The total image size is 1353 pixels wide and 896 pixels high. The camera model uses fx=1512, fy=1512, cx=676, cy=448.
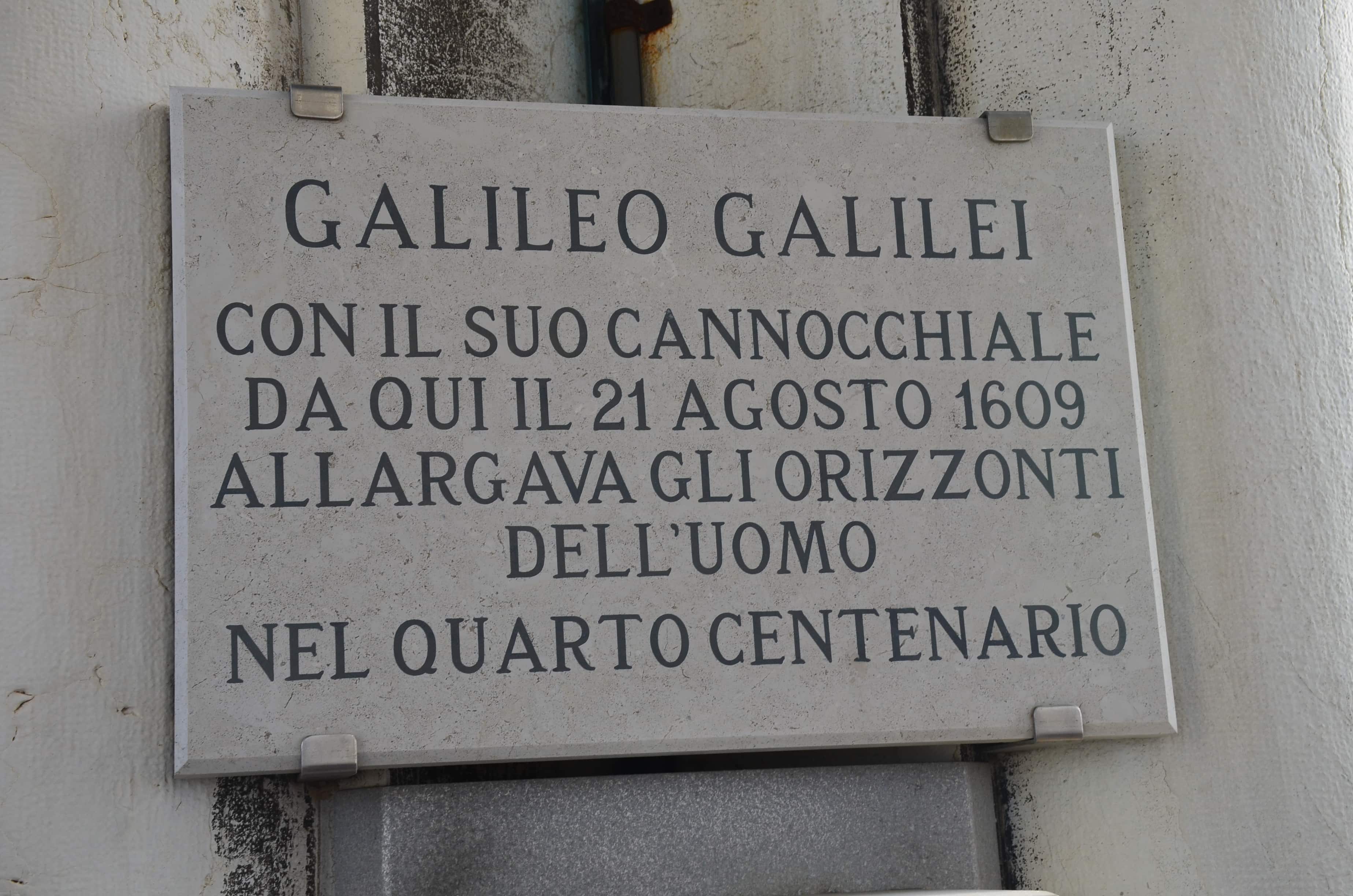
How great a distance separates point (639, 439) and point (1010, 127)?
95cm

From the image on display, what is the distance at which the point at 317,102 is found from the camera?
8.63 ft

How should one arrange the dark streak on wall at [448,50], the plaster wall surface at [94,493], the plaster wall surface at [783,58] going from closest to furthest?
the plaster wall surface at [94,493] → the dark streak on wall at [448,50] → the plaster wall surface at [783,58]

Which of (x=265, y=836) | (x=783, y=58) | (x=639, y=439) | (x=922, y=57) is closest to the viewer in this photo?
(x=265, y=836)

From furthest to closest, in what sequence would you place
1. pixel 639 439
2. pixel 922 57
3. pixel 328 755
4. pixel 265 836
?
pixel 922 57
pixel 639 439
pixel 265 836
pixel 328 755

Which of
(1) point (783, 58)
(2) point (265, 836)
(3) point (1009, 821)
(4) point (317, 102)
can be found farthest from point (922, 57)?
(2) point (265, 836)

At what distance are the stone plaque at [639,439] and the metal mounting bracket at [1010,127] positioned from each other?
0.17ft

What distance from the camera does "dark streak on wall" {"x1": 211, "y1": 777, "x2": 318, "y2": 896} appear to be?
8.05 feet

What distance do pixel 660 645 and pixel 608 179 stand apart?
84 centimetres

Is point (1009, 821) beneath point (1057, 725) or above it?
beneath

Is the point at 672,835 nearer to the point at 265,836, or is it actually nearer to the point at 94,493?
the point at 265,836

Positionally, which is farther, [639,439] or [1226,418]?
[1226,418]

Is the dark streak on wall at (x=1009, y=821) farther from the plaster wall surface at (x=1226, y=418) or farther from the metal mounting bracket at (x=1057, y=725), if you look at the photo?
the metal mounting bracket at (x=1057, y=725)

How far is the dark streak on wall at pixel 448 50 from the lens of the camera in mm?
3016

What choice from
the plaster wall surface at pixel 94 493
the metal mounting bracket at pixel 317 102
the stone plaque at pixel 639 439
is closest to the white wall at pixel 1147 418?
the plaster wall surface at pixel 94 493
